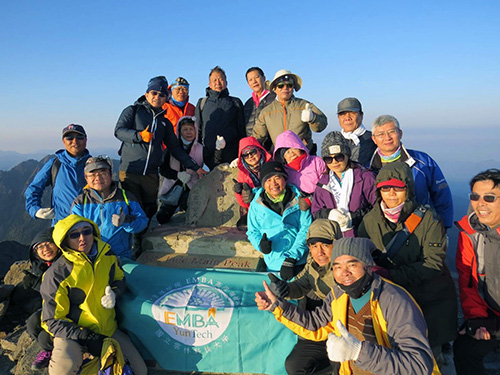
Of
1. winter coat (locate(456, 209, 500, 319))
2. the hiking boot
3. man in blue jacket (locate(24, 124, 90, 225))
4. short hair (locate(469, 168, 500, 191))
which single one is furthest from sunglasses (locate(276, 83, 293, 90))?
the hiking boot

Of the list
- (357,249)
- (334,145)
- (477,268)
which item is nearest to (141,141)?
(334,145)

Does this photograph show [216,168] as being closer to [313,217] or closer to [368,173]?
[313,217]

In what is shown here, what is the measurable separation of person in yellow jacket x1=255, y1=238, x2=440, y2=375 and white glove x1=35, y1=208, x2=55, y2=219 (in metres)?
4.37

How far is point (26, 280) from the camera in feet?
13.9

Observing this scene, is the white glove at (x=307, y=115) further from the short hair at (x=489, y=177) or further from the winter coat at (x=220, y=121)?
the short hair at (x=489, y=177)

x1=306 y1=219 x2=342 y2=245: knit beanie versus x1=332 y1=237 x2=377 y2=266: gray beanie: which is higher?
x1=332 y1=237 x2=377 y2=266: gray beanie

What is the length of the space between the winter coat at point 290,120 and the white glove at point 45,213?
378 centimetres

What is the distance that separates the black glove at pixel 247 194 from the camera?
17.4ft

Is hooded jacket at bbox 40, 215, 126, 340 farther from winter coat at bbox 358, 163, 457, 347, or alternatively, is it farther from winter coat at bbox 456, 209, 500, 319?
winter coat at bbox 456, 209, 500, 319

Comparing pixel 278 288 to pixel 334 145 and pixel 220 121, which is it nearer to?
pixel 334 145

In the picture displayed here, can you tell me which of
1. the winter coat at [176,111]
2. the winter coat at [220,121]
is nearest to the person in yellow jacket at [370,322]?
the winter coat at [220,121]

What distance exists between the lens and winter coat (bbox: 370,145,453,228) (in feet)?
13.1

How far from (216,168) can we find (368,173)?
3.51 meters

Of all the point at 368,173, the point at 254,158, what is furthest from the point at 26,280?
the point at 368,173
